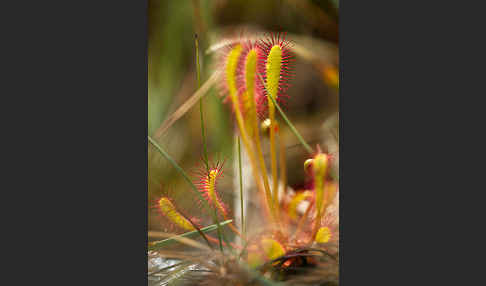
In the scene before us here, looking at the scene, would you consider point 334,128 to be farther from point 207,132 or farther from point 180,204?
point 180,204

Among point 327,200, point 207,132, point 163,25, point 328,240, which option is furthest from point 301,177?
point 163,25

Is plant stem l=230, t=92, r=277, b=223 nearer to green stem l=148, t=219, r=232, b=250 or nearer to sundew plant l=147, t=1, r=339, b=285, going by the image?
sundew plant l=147, t=1, r=339, b=285

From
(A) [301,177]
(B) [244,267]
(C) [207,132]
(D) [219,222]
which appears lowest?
(B) [244,267]

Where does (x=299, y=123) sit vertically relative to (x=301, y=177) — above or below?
above

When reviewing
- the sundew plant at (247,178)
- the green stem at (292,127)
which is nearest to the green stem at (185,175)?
the sundew plant at (247,178)

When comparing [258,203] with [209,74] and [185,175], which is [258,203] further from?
[209,74]

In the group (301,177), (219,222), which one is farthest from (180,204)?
(301,177)

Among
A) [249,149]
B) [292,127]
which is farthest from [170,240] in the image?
[292,127]
